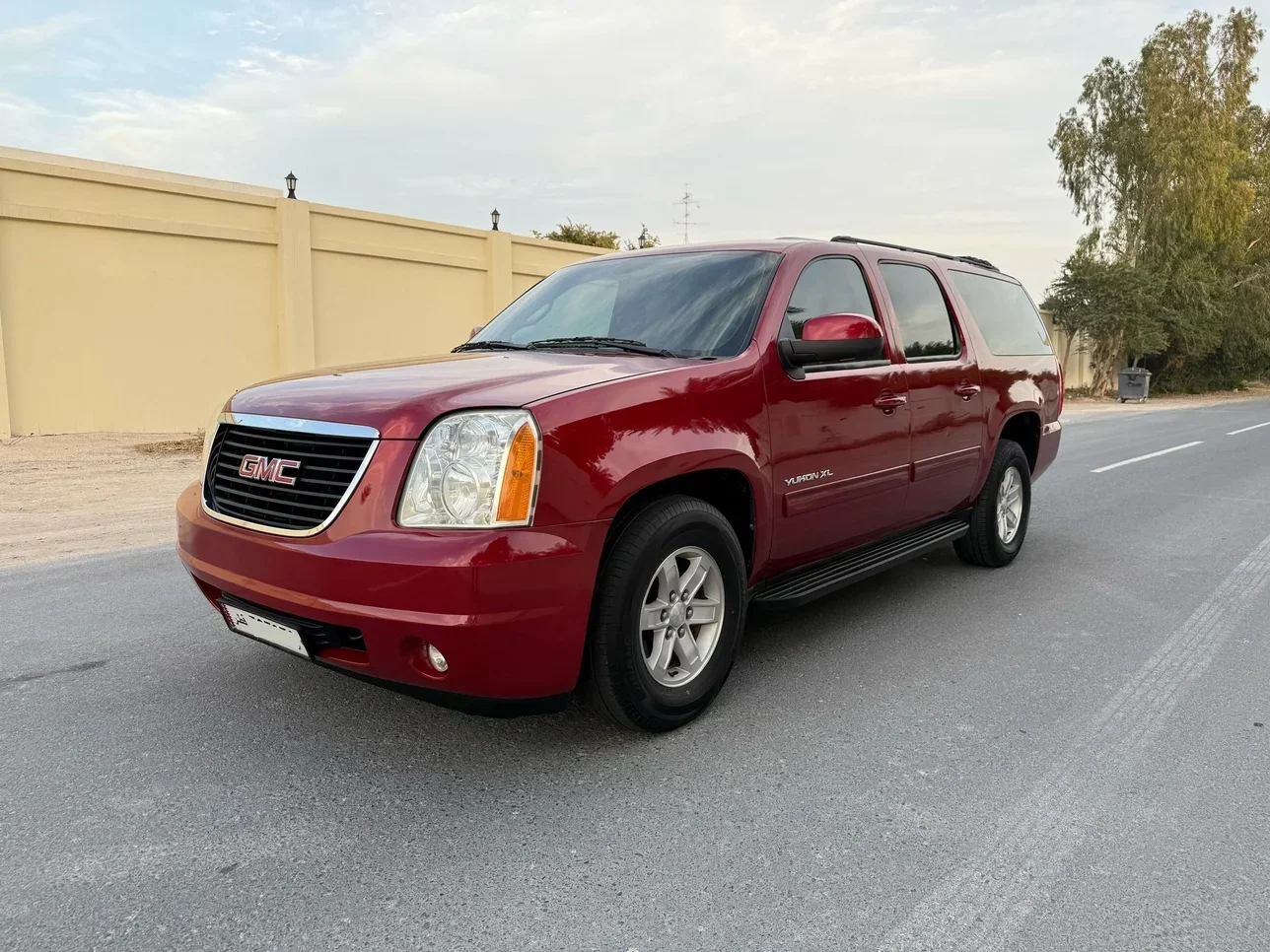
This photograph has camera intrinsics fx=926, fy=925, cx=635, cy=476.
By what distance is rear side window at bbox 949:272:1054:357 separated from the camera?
18.2 feet

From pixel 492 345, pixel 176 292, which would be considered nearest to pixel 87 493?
pixel 176 292

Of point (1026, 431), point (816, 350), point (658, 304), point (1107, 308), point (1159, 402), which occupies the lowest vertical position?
point (1159, 402)

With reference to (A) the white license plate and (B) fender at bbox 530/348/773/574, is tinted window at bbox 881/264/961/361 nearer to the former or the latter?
(B) fender at bbox 530/348/773/574

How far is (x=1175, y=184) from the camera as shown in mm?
34281

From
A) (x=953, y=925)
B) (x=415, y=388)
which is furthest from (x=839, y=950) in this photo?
(x=415, y=388)

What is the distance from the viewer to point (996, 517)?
574 centimetres

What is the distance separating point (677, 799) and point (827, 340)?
6.16 feet

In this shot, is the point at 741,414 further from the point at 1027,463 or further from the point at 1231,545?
the point at 1231,545

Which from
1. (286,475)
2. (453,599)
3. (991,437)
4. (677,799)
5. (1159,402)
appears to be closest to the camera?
(453,599)

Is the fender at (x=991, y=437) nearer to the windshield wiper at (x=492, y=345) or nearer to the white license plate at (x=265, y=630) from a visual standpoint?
the windshield wiper at (x=492, y=345)

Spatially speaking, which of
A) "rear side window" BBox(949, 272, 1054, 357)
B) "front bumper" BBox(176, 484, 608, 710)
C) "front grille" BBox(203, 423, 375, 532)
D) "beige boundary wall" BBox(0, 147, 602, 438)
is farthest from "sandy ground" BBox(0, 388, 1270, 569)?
"rear side window" BBox(949, 272, 1054, 357)

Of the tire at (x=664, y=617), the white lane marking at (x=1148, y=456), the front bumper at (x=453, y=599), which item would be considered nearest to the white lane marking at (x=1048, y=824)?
the tire at (x=664, y=617)

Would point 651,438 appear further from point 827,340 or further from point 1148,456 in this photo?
point 1148,456

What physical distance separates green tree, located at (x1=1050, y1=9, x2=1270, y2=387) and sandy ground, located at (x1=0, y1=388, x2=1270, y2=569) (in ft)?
103
